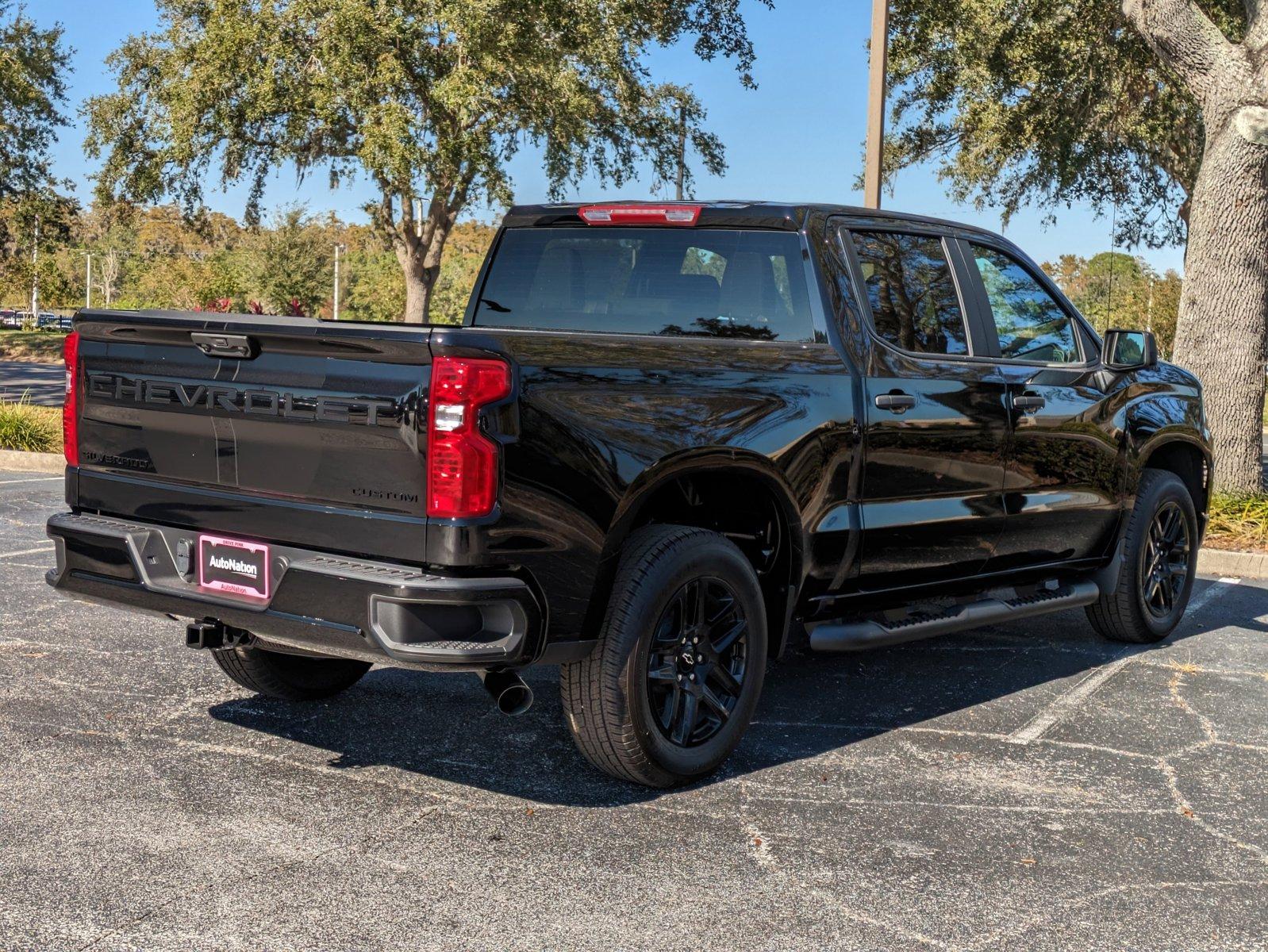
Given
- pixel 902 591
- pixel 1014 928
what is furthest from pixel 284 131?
pixel 1014 928

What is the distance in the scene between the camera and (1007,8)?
1756 cm

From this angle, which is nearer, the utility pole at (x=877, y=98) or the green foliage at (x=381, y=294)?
the utility pole at (x=877, y=98)

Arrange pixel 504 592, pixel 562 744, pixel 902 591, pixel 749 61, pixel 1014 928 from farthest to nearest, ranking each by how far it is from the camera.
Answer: pixel 749 61, pixel 902 591, pixel 562 744, pixel 504 592, pixel 1014 928

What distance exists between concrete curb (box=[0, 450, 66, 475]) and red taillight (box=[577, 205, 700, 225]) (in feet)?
31.9

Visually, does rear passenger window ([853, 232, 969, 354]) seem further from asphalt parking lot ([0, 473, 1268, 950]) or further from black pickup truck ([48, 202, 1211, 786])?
asphalt parking lot ([0, 473, 1268, 950])

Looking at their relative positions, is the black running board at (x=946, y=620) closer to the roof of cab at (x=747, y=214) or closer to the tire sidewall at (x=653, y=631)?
the tire sidewall at (x=653, y=631)

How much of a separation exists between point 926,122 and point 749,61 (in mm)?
4646

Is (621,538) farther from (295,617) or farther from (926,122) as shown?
(926,122)

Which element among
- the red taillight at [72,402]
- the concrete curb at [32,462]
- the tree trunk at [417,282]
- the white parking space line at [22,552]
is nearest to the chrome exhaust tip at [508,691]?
the red taillight at [72,402]

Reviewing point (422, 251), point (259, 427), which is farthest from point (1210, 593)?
point (422, 251)

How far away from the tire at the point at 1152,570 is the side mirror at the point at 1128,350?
72 centimetres

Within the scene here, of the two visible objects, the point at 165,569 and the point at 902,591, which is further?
the point at 902,591

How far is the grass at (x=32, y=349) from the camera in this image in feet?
124

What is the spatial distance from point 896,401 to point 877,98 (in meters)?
9.08
